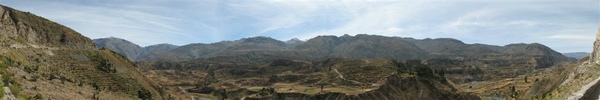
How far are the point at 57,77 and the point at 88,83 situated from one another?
9.26 meters

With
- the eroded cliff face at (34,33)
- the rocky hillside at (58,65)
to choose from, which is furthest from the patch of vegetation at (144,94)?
the eroded cliff face at (34,33)

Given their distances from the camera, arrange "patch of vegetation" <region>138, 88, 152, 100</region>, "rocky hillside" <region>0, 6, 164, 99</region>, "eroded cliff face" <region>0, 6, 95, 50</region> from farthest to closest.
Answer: "patch of vegetation" <region>138, 88, 152, 100</region> < "eroded cliff face" <region>0, 6, 95, 50</region> < "rocky hillside" <region>0, 6, 164, 99</region>

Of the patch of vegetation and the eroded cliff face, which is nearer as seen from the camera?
the eroded cliff face

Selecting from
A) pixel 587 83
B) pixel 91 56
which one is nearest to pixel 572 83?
pixel 587 83

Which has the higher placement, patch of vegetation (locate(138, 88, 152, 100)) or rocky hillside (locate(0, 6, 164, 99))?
rocky hillside (locate(0, 6, 164, 99))

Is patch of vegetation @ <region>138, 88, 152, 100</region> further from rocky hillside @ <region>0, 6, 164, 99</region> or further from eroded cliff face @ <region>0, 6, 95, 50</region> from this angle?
eroded cliff face @ <region>0, 6, 95, 50</region>

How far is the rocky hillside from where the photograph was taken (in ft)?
265

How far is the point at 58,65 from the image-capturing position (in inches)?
4013

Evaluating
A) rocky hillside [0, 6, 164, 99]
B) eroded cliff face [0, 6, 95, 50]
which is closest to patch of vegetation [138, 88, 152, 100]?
rocky hillside [0, 6, 164, 99]

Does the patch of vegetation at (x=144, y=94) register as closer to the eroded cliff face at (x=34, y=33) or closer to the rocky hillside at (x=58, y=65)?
the rocky hillside at (x=58, y=65)

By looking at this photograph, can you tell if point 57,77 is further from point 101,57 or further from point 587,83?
point 587,83

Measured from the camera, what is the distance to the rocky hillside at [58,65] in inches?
3182

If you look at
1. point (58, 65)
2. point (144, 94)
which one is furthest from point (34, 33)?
point (144, 94)

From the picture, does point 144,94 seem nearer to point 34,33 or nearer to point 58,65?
point 58,65
